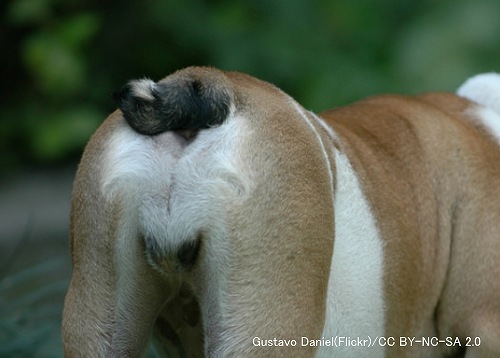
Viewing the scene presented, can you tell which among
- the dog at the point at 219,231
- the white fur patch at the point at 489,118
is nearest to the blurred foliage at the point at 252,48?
the white fur patch at the point at 489,118

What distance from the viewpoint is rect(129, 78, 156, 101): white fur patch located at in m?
3.00

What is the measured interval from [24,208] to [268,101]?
4.87 meters

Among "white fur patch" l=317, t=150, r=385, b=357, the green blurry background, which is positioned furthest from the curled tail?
the green blurry background

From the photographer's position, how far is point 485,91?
14.8 ft

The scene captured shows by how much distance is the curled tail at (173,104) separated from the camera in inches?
117

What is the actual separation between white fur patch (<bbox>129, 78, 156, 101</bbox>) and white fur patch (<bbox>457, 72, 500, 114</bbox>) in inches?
75.0

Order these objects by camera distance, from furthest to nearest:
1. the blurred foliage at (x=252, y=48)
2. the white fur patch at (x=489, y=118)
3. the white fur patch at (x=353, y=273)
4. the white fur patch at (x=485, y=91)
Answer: the blurred foliage at (x=252, y=48), the white fur patch at (x=485, y=91), the white fur patch at (x=489, y=118), the white fur patch at (x=353, y=273)

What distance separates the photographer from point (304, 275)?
10.0ft

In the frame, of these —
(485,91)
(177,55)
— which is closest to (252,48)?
(177,55)

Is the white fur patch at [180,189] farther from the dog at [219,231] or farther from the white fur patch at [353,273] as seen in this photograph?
the white fur patch at [353,273]

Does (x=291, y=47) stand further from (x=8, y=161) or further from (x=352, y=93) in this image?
(x=8, y=161)

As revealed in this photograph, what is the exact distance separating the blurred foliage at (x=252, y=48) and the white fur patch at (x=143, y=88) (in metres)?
3.44

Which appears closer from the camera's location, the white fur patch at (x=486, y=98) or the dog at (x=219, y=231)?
the dog at (x=219, y=231)

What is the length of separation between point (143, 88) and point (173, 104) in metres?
0.11
